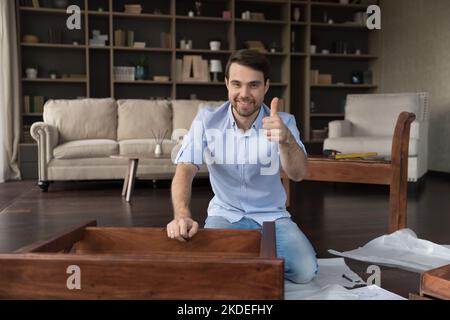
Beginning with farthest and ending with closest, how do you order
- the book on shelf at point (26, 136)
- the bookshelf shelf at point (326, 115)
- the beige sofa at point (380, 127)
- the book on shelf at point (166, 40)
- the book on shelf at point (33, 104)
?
the bookshelf shelf at point (326, 115) < the book on shelf at point (166, 40) < the book on shelf at point (33, 104) < the book on shelf at point (26, 136) < the beige sofa at point (380, 127)

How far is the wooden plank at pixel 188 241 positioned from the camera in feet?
4.16

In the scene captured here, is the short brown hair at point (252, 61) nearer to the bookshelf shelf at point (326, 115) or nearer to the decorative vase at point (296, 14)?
the bookshelf shelf at point (326, 115)

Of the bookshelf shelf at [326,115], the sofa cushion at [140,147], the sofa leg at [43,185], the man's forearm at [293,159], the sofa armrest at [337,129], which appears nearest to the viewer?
the man's forearm at [293,159]

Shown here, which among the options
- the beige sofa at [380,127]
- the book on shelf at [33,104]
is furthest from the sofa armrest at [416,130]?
the book on shelf at [33,104]

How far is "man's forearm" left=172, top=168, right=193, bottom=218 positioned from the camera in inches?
58.5

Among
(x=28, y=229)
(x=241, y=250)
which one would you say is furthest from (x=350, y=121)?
(x=241, y=250)

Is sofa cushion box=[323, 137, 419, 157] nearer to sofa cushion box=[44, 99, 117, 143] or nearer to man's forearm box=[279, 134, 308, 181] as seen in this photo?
sofa cushion box=[44, 99, 117, 143]

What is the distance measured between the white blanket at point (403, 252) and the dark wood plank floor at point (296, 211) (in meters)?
0.08

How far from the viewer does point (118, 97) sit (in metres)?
6.39

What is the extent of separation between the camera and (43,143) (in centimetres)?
454

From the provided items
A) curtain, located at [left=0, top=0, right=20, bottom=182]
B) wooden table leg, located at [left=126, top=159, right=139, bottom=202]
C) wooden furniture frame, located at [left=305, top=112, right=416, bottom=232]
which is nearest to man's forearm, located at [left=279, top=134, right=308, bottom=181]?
wooden furniture frame, located at [left=305, top=112, right=416, bottom=232]

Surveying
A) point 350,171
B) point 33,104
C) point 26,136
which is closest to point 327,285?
point 350,171

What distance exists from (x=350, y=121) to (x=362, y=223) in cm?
256
